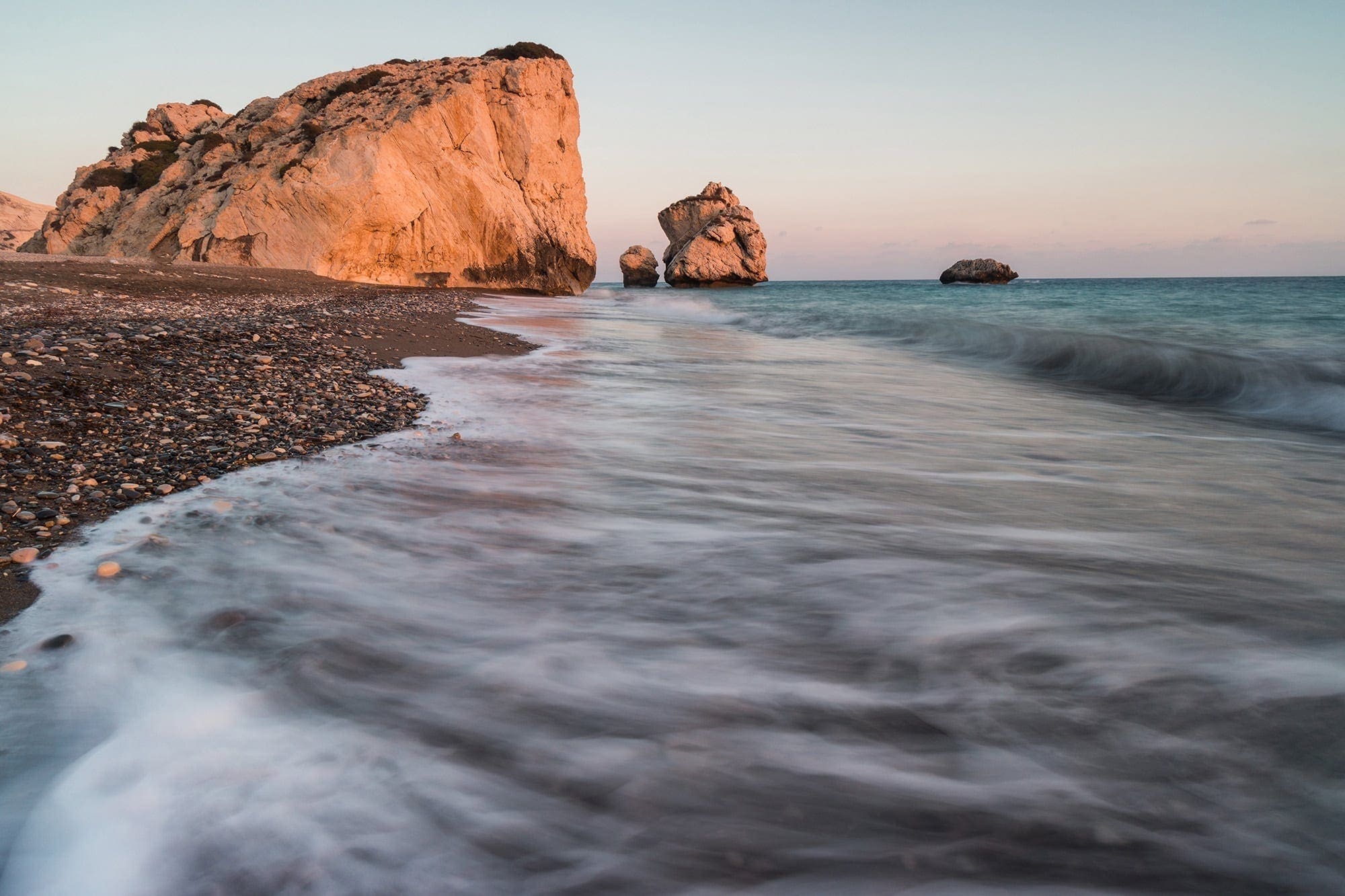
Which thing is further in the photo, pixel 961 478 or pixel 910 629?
pixel 961 478

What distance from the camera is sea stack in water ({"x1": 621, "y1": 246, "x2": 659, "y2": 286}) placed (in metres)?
71.9

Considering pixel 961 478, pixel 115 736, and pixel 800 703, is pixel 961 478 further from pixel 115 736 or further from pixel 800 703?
pixel 115 736

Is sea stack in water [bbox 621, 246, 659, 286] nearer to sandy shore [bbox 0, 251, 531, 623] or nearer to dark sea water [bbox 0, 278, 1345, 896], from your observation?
sandy shore [bbox 0, 251, 531, 623]

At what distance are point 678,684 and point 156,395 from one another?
14.0 feet

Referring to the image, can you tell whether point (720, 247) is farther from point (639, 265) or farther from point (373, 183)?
point (373, 183)

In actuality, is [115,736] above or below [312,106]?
below

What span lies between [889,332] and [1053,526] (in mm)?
16073

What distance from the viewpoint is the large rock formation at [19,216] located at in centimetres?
7325

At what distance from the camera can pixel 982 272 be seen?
7931 centimetres

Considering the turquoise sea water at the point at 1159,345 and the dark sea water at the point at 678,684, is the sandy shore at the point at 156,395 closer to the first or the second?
the dark sea water at the point at 678,684

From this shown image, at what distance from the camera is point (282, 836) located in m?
1.48

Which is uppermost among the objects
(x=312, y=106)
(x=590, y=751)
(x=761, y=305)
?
(x=312, y=106)

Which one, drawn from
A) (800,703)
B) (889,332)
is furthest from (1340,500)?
(889,332)

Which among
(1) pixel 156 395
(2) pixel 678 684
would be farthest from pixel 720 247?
(2) pixel 678 684
